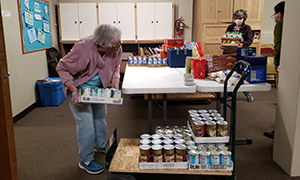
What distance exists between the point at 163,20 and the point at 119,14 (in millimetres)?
1061

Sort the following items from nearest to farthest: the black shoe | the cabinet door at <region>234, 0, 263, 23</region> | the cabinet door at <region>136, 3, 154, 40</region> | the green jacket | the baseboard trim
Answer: the black shoe, the green jacket, the baseboard trim, the cabinet door at <region>234, 0, 263, 23</region>, the cabinet door at <region>136, 3, 154, 40</region>

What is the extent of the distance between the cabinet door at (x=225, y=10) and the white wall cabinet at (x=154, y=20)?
1.12 metres

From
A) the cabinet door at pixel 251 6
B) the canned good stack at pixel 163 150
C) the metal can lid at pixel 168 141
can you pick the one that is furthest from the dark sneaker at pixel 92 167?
the cabinet door at pixel 251 6

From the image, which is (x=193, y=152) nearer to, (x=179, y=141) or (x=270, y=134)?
(x=179, y=141)

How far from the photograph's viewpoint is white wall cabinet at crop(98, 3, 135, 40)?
622 centimetres

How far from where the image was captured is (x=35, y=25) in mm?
4812

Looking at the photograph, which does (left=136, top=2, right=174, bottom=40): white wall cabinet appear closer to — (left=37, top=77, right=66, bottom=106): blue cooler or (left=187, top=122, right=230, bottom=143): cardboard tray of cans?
(left=37, top=77, right=66, bottom=106): blue cooler

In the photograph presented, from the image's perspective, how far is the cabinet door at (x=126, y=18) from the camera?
6234 millimetres

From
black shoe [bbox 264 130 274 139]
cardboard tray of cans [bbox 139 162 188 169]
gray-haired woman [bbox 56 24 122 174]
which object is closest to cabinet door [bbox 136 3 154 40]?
black shoe [bbox 264 130 274 139]

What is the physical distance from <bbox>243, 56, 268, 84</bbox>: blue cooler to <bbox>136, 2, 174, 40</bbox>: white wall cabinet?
4.29 meters

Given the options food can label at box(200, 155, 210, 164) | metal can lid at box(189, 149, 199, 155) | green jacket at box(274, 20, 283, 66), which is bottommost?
food can label at box(200, 155, 210, 164)

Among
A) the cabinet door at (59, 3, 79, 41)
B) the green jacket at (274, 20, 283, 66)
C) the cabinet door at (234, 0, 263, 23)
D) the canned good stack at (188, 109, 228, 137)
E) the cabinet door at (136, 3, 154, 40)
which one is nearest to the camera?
the canned good stack at (188, 109, 228, 137)

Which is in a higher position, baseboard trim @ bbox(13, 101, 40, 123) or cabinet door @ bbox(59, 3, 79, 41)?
cabinet door @ bbox(59, 3, 79, 41)

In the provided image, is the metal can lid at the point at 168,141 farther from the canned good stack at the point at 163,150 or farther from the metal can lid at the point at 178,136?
the metal can lid at the point at 178,136
